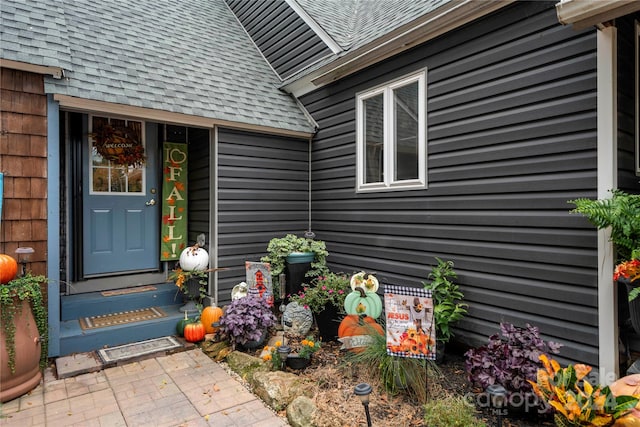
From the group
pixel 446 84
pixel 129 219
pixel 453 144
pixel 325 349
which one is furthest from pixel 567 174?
pixel 129 219

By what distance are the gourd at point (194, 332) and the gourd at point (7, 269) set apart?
5.29 ft

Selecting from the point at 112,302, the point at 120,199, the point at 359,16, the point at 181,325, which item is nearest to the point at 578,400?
the point at 181,325

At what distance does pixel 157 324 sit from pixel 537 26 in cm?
455

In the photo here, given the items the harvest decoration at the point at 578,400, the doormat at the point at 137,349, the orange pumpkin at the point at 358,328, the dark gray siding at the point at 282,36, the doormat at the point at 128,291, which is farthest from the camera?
the dark gray siding at the point at 282,36

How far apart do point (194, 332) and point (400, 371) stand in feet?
7.46

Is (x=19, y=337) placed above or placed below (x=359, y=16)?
below

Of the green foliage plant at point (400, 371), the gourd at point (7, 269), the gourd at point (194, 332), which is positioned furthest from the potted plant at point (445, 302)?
the gourd at point (7, 269)

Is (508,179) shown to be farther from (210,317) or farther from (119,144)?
(119,144)

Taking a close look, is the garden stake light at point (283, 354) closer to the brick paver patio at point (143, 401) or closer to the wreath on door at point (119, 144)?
the brick paver patio at point (143, 401)

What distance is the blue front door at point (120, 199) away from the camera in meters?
4.55

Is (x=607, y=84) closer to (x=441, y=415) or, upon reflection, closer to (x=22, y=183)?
(x=441, y=415)

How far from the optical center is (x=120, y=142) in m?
4.74

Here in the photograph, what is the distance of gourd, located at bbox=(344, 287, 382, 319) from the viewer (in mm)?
3441

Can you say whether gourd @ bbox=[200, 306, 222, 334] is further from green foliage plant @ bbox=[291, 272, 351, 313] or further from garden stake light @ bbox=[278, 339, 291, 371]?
garden stake light @ bbox=[278, 339, 291, 371]
